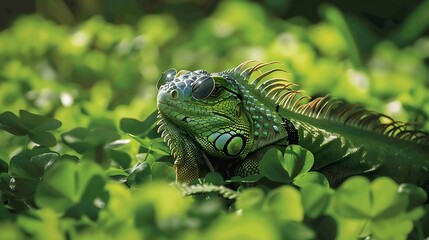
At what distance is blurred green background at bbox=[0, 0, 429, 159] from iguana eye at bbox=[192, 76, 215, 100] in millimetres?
814

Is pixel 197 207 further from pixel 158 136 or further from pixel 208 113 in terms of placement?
pixel 158 136

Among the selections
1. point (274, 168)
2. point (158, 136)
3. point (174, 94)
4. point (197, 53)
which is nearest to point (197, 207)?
point (274, 168)

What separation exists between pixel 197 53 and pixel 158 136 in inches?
133

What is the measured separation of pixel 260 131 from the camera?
3.59 metres

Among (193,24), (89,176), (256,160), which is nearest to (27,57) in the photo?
(193,24)

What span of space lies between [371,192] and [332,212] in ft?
0.45

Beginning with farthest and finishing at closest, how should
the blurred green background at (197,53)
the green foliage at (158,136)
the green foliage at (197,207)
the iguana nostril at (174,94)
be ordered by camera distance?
the blurred green background at (197,53)
the iguana nostril at (174,94)
the green foliage at (158,136)
the green foliage at (197,207)

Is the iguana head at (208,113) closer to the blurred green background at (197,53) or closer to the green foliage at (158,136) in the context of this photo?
the green foliage at (158,136)

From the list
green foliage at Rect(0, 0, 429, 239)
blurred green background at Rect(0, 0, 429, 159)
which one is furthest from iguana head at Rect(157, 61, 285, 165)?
blurred green background at Rect(0, 0, 429, 159)

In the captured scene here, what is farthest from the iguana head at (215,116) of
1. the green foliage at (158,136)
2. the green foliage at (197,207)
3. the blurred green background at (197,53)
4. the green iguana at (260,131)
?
the blurred green background at (197,53)

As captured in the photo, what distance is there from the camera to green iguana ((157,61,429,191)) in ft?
11.5

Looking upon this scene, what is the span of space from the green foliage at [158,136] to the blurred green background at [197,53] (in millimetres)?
20

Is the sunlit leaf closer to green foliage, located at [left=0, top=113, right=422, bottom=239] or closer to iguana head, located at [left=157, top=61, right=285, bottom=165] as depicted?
green foliage, located at [left=0, top=113, right=422, bottom=239]

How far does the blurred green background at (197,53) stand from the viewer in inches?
204
